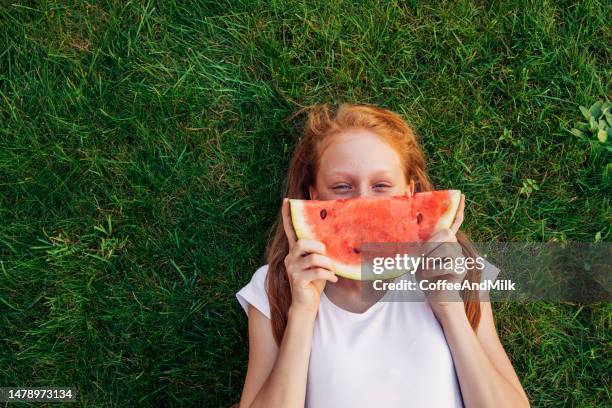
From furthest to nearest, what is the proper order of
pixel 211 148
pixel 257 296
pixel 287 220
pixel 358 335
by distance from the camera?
pixel 211 148
pixel 257 296
pixel 287 220
pixel 358 335

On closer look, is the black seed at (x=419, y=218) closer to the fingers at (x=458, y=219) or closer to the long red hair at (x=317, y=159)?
the fingers at (x=458, y=219)

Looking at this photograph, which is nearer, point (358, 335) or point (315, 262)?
point (315, 262)

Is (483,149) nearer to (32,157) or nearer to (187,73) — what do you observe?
(187,73)

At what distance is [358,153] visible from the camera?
113 inches

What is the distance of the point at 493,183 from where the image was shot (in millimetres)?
3727

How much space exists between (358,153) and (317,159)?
0.31m

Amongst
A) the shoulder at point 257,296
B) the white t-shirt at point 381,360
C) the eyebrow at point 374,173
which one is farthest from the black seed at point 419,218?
the shoulder at point 257,296

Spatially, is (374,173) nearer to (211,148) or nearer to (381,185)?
(381,185)

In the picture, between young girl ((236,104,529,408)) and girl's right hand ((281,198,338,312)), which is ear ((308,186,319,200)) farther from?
girl's right hand ((281,198,338,312))

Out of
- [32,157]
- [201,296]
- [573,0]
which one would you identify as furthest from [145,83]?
[573,0]

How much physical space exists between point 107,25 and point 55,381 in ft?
7.43

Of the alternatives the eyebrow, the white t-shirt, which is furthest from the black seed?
the white t-shirt

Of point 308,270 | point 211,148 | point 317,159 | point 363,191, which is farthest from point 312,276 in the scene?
point 211,148

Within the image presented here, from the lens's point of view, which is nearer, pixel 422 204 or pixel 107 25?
pixel 422 204
